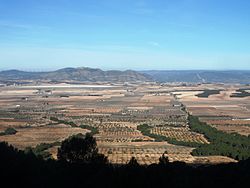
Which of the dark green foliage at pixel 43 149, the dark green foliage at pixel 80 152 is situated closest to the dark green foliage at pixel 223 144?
the dark green foliage at pixel 43 149

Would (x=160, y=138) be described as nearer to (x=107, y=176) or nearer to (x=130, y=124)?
(x=130, y=124)

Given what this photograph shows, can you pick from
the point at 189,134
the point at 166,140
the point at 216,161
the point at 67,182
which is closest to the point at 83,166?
the point at 67,182

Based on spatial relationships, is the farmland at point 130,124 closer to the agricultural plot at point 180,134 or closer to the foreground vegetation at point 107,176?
the agricultural plot at point 180,134

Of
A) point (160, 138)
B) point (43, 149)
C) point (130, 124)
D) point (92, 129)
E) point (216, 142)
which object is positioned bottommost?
point (130, 124)

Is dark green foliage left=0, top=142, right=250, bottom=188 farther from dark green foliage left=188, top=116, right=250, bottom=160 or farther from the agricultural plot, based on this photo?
the agricultural plot

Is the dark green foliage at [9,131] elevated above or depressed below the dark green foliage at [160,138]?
above

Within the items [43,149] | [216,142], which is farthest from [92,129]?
[216,142]

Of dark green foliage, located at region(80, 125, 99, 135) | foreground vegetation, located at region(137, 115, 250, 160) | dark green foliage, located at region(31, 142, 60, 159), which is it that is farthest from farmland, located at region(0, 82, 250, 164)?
dark green foliage, located at region(31, 142, 60, 159)

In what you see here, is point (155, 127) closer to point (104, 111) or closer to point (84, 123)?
point (84, 123)

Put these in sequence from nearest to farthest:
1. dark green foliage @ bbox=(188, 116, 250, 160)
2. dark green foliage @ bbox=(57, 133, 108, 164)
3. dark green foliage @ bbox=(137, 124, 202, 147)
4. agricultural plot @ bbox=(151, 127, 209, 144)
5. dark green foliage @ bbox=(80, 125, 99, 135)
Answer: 1. dark green foliage @ bbox=(57, 133, 108, 164)
2. dark green foliage @ bbox=(188, 116, 250, 160)
3. dark green foliage @ bbox=(137, 124, 202, 147)
4. agricultural plot @ bbox=(151, 127, 209, 144)
5. dark green foliage @ bbox=(80, 125, 99, 135)
